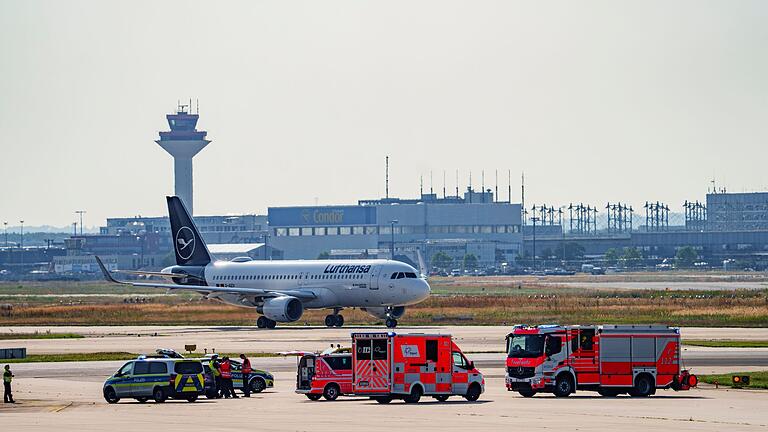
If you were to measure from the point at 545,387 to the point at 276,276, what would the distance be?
49.0 meters

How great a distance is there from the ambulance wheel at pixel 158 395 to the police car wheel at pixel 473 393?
10040 mm

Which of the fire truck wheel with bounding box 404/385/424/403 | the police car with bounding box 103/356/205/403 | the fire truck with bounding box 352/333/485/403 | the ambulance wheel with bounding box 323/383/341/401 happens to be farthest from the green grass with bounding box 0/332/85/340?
the fire truck wheel with bounding box 404/385/424/403

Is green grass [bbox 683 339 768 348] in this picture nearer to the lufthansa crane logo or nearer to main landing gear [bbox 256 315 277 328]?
main landing gear [bbox 256 315 277 328]

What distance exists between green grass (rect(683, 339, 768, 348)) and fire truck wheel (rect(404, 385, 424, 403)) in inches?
1035

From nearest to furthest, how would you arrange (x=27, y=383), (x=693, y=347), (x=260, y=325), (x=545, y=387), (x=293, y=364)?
1. (x=545, y=387)
2. (x=27, y=383)
3. (x=293, y=364)
4. (x=693, y=347)
5. (x=260, y=325)

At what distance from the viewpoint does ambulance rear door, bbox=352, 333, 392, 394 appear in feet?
149

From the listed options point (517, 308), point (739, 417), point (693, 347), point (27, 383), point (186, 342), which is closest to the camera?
point (739, 417)

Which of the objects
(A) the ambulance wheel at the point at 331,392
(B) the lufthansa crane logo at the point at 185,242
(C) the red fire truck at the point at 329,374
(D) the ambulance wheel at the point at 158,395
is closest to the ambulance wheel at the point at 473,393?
(C) the red fire truck at the point at 329,374

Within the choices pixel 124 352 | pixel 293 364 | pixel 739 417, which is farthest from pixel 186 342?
pixel 739 417

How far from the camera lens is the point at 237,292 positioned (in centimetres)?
9225

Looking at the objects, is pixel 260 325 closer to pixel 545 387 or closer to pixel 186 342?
pixel 186 342

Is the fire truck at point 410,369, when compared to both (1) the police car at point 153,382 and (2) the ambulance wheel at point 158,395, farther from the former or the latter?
(2) the ambulance wheel at point 158,395

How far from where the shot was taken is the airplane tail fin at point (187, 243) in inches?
3900

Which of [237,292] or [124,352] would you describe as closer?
[124,352]
